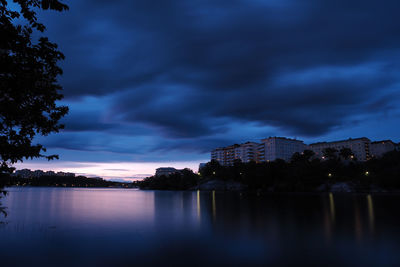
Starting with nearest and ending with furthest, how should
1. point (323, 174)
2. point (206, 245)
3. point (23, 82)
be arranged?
point (23, 82)
point (206, 245)
point (323, 174)

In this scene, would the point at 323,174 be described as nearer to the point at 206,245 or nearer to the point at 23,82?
the point at 206,245

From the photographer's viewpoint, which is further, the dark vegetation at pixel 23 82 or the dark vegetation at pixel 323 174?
the dark vegetation at pixel 323 174

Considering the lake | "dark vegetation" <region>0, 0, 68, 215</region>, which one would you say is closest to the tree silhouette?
"dark vegetation" <region>0, 0, 68, 215</region>

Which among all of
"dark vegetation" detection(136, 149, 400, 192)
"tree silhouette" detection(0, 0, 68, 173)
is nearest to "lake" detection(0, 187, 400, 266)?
"tree silhouette" detection(0, 0, 68, 173)

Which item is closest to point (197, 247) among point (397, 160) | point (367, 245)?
point (367, 245)

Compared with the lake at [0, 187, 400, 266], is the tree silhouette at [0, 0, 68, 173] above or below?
above

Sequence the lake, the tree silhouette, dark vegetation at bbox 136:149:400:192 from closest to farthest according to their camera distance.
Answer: the tree silhouette → the lake → dark vegetation at bbox 136:149:400:192

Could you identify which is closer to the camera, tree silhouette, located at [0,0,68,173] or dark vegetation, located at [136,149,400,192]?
tree silhouette, located at [0,0,68,173]

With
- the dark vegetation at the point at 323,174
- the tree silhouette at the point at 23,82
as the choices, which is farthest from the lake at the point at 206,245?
the dark vegetation at the point at 323,174

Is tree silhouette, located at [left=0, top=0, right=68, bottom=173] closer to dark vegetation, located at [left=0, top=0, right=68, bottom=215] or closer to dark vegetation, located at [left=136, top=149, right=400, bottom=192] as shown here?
dark vegetation, located at [left=0, top=0, right=68, bottom=215]

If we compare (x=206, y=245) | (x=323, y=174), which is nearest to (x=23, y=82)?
(x=206, y=245)

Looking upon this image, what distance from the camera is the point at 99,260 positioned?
1666 cm

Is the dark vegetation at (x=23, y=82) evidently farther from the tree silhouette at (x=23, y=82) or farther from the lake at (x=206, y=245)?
the lake at (x=206, y=245)

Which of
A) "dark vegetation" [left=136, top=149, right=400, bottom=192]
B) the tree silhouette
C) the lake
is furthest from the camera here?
"dark vegetation" [left=136, top=149, right=400, bottom=192]
